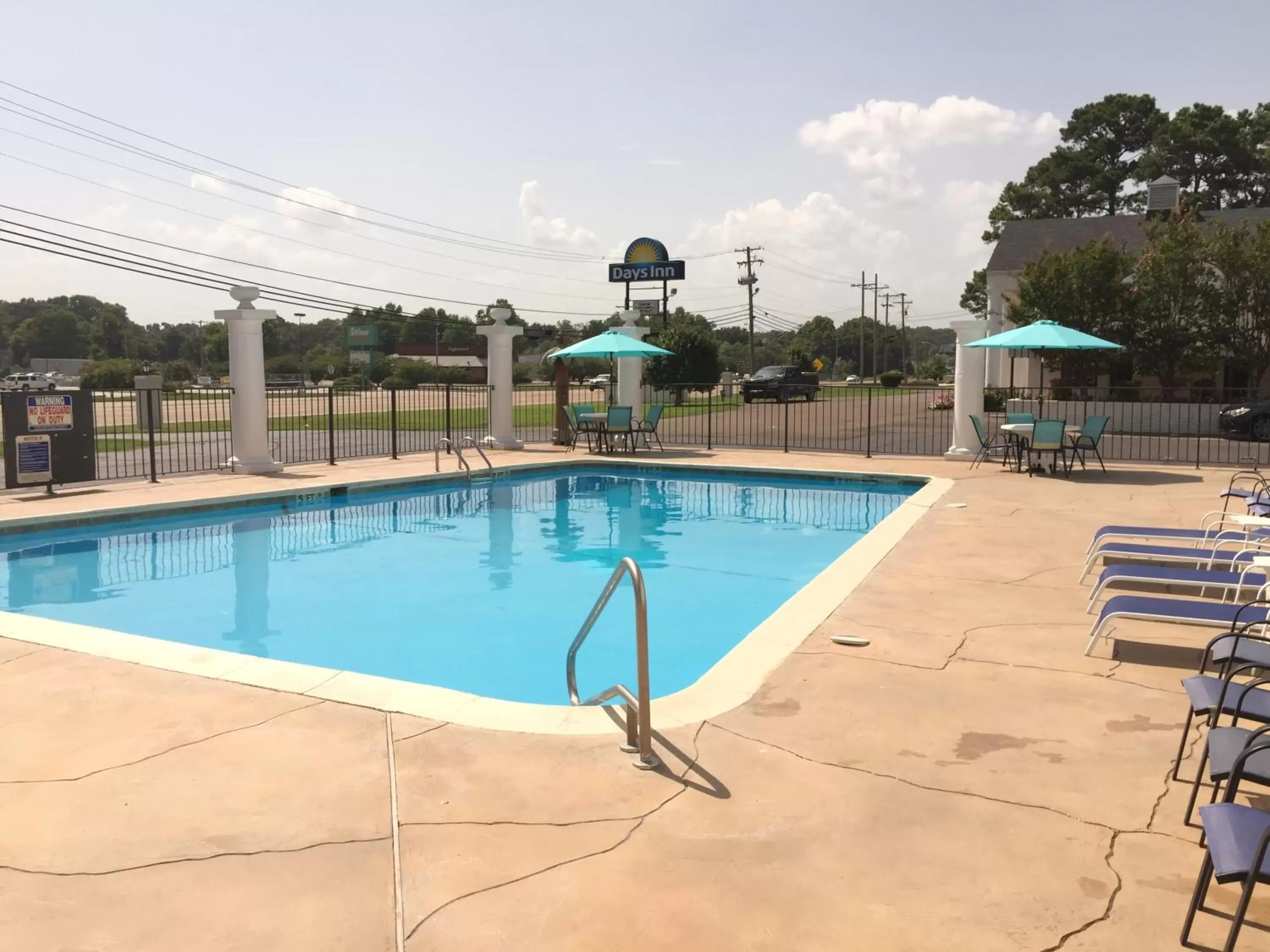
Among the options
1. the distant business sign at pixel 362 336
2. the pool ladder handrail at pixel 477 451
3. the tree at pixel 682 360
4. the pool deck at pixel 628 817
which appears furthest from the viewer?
the distant business sign at pixel 362 336

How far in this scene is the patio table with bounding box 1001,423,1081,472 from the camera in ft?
51.9

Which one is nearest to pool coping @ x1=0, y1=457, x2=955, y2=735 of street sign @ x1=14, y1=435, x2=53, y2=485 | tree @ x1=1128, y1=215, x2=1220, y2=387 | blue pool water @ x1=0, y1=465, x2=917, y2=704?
blue pool water @ x1=0, y1=465, x2=917, y2=704

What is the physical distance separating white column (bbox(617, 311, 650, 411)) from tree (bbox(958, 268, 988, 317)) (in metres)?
35.1

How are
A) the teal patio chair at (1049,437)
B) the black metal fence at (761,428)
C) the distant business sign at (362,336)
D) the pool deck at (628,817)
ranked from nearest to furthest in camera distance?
the pool deck at (628,817)
the teal patio chair at (1049,437)
the black metal fence at (761,428)
the distant business sign at (362,336)

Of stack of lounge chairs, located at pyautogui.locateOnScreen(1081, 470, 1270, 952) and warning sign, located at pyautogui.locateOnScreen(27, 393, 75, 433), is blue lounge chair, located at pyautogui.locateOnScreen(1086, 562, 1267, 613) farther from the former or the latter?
warning sign, located at pyautogui.locateOnScreen(27, 393, 75, 433)

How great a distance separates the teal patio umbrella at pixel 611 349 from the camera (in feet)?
63.6

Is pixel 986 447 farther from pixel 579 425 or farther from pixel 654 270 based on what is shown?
pixel 654 270

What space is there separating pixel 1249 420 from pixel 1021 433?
1116 cm

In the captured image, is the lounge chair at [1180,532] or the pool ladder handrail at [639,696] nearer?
the pool ladder handrail at [639,696]

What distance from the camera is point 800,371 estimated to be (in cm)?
4456

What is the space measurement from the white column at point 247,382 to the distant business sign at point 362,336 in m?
77.3

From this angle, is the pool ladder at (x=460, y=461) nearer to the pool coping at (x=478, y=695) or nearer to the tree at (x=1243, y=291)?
the pool coping at (x=478, y=695)

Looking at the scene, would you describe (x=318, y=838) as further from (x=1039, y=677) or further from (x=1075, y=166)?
(x=1075, y=166)

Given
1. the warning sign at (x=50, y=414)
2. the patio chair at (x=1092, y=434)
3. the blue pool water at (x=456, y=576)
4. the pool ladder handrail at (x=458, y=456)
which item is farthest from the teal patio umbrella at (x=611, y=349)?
the warning sign at (x=50, y=414)
